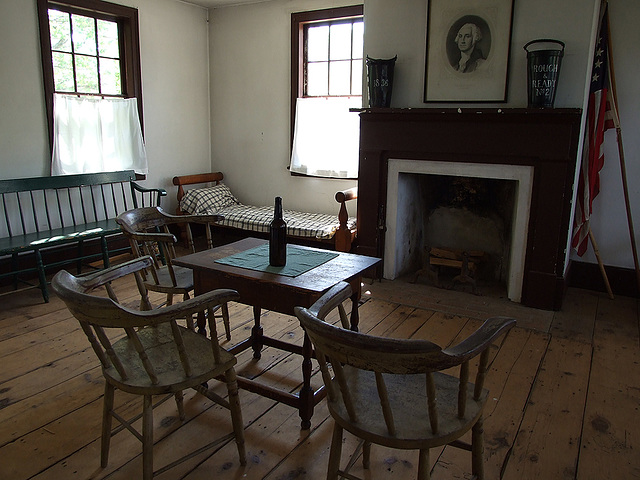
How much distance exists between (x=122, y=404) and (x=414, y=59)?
3.11m

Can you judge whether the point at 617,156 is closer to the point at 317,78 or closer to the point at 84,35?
the point at 317,78

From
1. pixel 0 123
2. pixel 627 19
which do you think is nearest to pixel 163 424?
pixel 0 123

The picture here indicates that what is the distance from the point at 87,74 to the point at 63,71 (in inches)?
9.1

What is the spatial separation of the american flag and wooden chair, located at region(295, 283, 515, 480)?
Result: 273 cm

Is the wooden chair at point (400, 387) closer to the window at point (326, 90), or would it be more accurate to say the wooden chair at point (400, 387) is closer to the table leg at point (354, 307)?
the table leg at point (354, 307)

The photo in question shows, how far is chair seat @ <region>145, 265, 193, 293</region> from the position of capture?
2.67 m

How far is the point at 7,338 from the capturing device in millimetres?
3045

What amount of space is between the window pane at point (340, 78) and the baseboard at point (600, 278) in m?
2.54

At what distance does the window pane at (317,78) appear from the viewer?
5.00m

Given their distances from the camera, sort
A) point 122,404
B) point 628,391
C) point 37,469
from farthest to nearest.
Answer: point 628,391, point 122,404, point 37,469

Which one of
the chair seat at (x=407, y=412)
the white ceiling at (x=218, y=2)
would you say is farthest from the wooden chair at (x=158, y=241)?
the white ceiling at (x=218, y=2)

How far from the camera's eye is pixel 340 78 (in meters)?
4.90

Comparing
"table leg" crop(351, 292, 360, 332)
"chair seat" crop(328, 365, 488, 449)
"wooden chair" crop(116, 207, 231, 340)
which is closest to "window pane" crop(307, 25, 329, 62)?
"wooden chair" crop(116, 207, 231, 340)

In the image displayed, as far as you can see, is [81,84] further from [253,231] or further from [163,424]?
[163,424]
